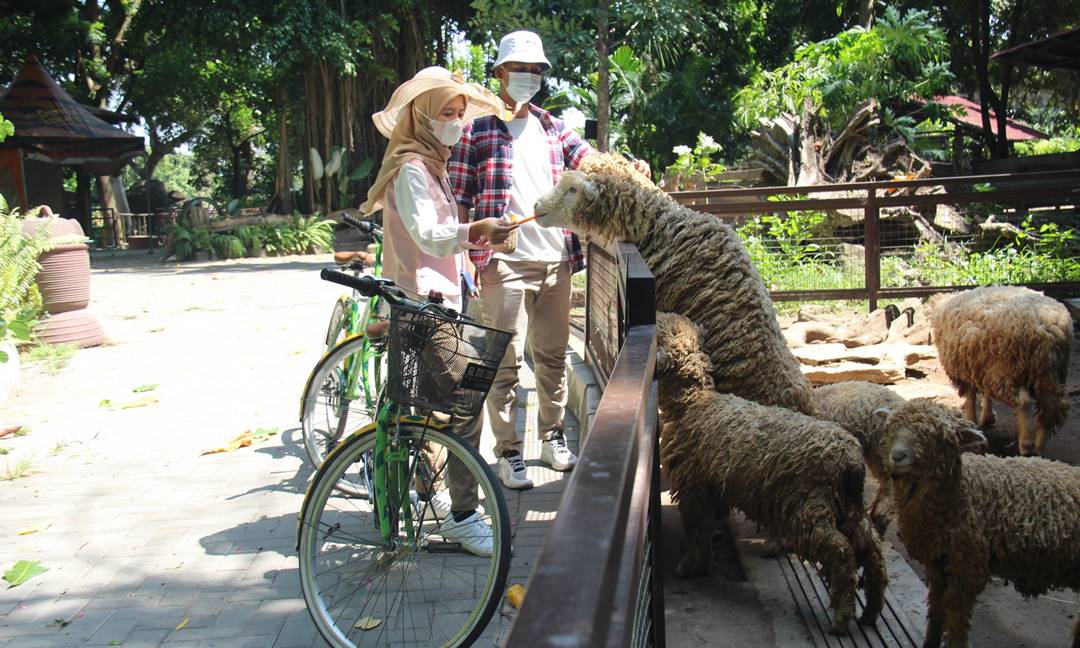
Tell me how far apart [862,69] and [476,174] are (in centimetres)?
1696

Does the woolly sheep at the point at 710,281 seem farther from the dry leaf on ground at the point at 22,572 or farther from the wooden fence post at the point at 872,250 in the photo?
the wooden fence post at the point at 872,250

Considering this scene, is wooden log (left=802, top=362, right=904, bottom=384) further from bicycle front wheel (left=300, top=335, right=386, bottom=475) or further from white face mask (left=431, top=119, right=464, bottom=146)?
white face mask (left=431, top=119, right=464, bottom=146)

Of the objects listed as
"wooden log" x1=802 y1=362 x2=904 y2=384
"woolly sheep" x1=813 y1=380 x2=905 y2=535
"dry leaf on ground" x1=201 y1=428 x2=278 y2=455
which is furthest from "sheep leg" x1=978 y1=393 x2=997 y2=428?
"dry leaf on ground" x1=201 y1=428 x2=278 y2=455

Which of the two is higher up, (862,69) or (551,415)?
(862,69)

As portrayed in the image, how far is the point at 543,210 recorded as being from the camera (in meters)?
3.75

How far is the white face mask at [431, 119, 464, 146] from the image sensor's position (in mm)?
3998

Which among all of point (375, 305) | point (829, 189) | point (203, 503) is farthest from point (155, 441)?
point (829, 189)

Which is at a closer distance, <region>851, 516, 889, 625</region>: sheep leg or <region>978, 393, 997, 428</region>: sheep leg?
<region>851, 516, 889, 625</region>: sheep leg

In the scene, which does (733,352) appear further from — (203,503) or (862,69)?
(862,69)

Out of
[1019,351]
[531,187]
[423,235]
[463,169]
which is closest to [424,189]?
[423,235]

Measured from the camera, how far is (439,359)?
3.02 meters

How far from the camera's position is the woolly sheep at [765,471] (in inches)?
A: 121

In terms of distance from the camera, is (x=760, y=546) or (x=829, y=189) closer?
(x=760, y=546)

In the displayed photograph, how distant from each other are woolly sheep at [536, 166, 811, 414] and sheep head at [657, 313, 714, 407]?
16 cm
